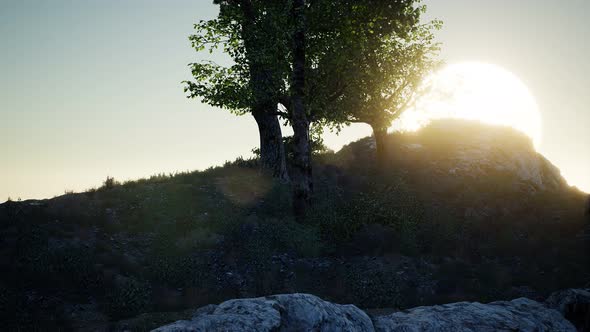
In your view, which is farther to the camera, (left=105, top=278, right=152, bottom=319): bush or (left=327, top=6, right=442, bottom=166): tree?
(left=327, top=6, right=442, bottom=166): tree

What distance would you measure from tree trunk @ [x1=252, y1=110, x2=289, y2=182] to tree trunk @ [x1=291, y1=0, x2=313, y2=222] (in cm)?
396

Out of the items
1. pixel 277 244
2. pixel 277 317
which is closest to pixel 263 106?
pixel 277 244

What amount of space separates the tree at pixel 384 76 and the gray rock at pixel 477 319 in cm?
1433

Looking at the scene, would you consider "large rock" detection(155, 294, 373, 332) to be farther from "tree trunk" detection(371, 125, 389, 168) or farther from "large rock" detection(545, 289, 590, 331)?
"tree trunk" detection(371, 125, 389, 168)

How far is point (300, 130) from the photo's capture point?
19703 millimetres

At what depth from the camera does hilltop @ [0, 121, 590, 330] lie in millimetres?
12773

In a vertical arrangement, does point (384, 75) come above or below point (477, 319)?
above

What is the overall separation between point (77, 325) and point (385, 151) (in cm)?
2132

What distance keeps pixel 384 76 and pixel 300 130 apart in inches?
300

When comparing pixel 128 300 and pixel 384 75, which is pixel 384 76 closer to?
pixel 384 75

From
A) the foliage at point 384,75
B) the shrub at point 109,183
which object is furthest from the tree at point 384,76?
the shrub at point 109,183

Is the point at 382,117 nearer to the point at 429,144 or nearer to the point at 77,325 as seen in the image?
the point at 429,144

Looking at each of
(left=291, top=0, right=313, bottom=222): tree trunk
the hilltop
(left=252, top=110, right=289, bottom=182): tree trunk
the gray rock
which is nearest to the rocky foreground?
the gray rock

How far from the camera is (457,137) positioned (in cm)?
3067
